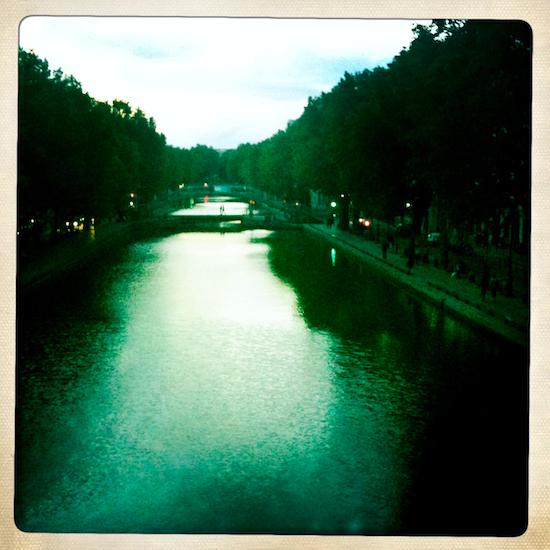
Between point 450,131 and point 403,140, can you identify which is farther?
point 403,140

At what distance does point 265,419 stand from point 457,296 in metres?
15.0

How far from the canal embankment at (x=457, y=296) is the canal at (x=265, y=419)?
2.17 ft

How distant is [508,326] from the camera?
22062 millimetres

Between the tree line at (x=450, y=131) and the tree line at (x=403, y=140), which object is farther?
the tree line at (x=403, y=140)

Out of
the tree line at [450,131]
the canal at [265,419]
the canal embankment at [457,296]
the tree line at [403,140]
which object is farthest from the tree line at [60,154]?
the canal embankment at [457,296]

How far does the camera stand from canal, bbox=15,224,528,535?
10008 mm

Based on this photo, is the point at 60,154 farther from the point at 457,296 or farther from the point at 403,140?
the point at 457,296

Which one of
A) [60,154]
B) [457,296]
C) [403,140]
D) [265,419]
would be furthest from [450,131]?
[60,154]

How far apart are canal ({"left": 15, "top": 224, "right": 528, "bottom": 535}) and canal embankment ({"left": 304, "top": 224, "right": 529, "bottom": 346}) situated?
0.66 metres

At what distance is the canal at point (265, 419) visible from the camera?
394 inches

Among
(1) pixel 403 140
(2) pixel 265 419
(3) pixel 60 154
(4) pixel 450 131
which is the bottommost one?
(2) pixel 265 419

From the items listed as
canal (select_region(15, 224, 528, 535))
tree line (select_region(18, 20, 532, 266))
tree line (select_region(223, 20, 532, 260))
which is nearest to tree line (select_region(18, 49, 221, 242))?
tree line (select_region(18, 20, 532, 266))

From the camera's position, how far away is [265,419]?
1405 cm

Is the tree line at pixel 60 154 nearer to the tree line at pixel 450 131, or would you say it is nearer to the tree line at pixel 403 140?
the tree line at pixel 403 140
